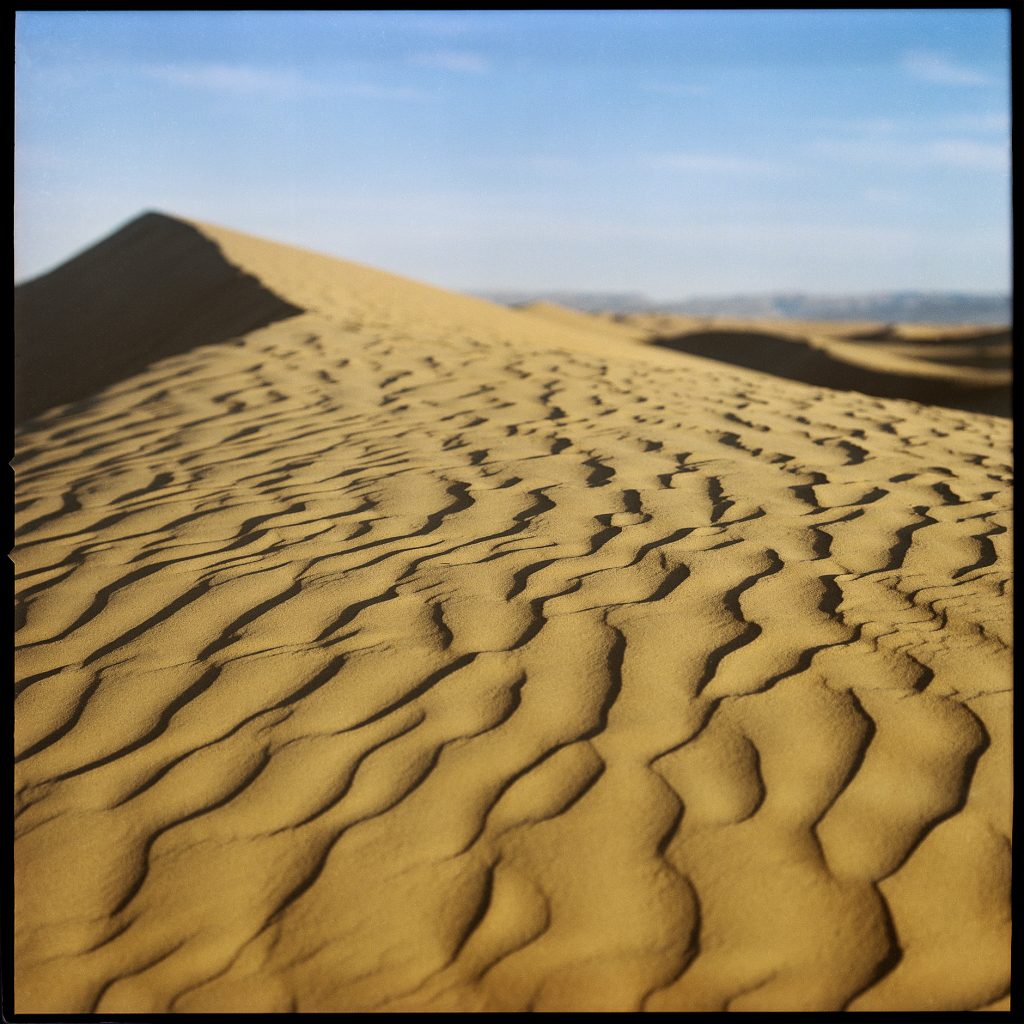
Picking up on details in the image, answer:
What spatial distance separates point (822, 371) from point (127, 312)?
976 centimetres

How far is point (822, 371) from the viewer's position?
15.2 metres

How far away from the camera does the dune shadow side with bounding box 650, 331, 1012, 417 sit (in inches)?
493

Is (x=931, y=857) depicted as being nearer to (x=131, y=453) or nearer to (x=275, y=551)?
(x=275, y=551)

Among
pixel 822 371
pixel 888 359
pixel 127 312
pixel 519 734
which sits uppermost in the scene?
pixel 127 312

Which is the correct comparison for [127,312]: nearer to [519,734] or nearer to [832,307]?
[519,734]

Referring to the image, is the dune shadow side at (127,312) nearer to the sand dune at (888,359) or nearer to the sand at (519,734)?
the sand at (519,734)

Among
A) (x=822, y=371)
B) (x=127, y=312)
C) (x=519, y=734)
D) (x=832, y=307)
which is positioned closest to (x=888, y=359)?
(x=822, y=371)

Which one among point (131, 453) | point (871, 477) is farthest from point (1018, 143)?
point (131, 453)

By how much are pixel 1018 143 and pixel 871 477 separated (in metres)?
2.35

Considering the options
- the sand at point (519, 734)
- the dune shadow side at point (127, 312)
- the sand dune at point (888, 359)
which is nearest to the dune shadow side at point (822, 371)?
the sand dune at point (888, 359)

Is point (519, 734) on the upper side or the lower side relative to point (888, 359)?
lower

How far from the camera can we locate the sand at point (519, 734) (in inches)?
67.9

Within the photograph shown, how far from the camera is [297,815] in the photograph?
2.02m

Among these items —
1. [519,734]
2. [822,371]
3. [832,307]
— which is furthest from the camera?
[832,307]
